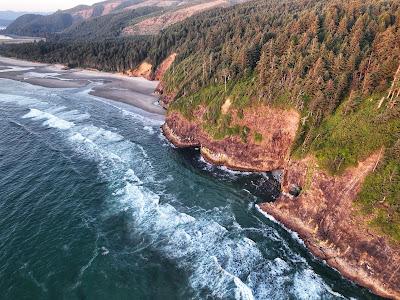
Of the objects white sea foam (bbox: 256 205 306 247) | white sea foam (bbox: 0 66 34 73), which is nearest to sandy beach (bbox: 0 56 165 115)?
white sea foam (bbox: 0 66 34 73)

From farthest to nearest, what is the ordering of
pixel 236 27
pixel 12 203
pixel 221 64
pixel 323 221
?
1. pixel 236 27
2. pixel 221 64
3. pixel 12 203
4. pixel 323 221

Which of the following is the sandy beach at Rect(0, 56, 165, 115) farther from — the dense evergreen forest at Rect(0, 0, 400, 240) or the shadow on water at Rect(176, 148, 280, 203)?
the shadow on water at Rect(176, 148, 280, 203)

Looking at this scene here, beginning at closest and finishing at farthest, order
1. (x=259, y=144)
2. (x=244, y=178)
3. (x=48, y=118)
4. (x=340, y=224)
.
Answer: (x=340, y=224)
(x=244, y=178)
(x=259, y=144)
(x=48, y=118)

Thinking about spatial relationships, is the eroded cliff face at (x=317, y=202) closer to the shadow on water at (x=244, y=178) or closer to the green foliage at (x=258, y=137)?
the green foliage at (x=258, y=137)

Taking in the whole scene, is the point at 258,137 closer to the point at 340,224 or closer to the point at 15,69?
the point at 340,224

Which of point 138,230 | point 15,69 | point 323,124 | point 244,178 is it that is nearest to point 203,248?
point 138,230

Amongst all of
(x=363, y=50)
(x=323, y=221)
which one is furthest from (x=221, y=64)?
(x=323, y=221)

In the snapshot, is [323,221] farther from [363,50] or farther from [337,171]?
[363,50]
